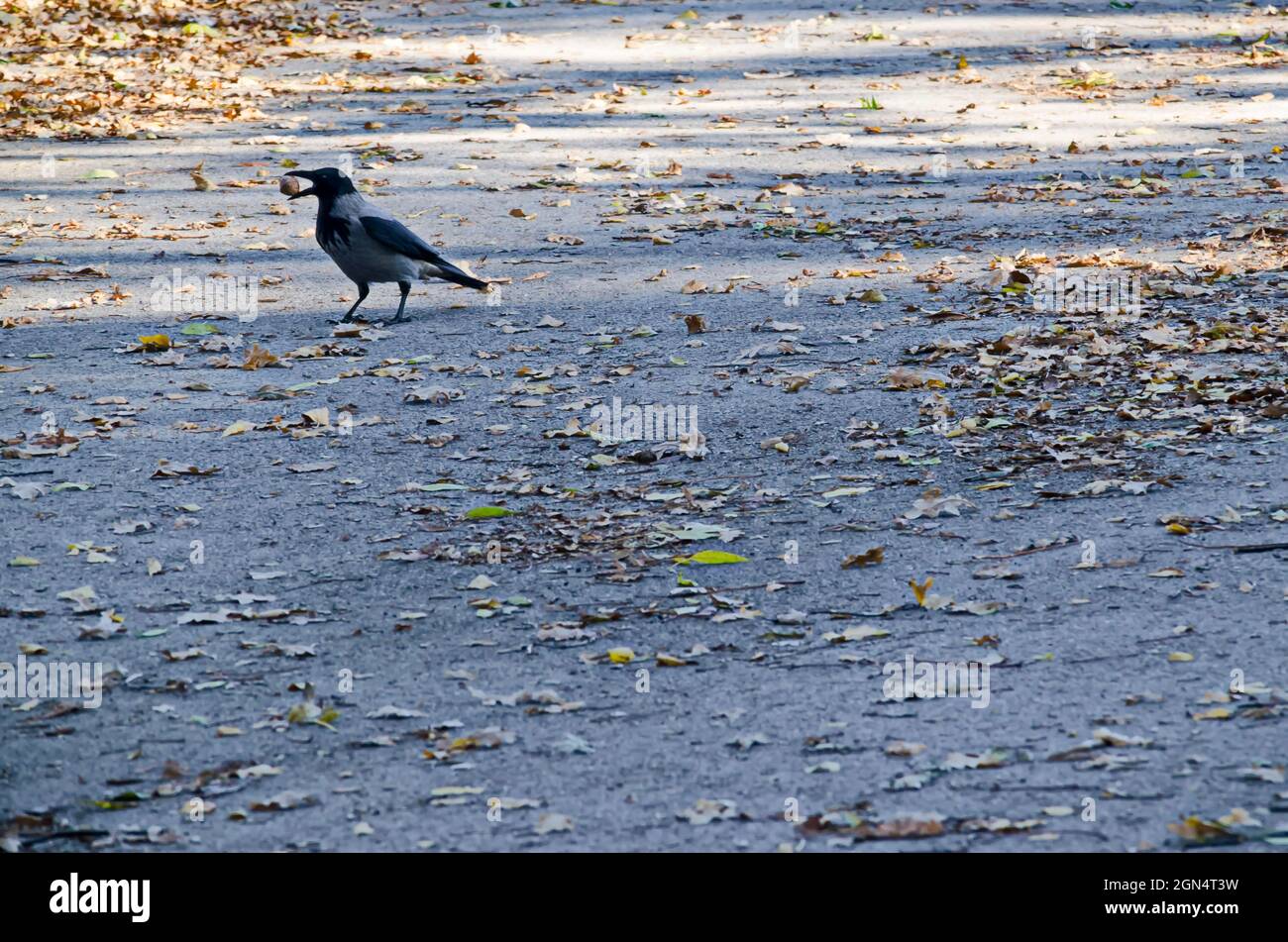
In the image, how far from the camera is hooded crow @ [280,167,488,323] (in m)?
8.80

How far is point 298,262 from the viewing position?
10.5 m

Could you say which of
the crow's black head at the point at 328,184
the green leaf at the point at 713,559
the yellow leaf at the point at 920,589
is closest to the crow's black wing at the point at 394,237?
the crow's black head at the point at 328,184

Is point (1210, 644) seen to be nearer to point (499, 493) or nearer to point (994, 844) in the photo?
point (994, 844)

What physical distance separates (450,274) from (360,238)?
653 millimetres

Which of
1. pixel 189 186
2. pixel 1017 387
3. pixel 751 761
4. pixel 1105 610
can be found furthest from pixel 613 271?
pixel 751 761

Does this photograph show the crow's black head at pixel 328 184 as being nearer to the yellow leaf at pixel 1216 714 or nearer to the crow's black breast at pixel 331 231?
the crow's black breast at pixel 331 231

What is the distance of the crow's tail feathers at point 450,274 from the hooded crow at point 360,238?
6 cm

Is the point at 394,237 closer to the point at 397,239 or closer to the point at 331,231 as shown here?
the point at 397,239

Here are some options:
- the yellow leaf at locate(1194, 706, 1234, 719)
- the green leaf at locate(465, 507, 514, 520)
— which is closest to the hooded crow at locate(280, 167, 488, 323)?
the green leaf at locate(465, 507, 514, 520)

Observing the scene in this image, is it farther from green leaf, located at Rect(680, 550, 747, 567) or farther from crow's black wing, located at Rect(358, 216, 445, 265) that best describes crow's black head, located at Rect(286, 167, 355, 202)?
green leaf, located at Rect(680, 550, 747, 567)

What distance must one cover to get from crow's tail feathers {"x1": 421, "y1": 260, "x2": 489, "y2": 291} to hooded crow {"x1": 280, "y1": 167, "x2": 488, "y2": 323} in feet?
0.21

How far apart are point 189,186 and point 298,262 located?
2.48 meters

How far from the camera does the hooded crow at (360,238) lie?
880 cm

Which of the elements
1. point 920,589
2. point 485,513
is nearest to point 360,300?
point 485,513
